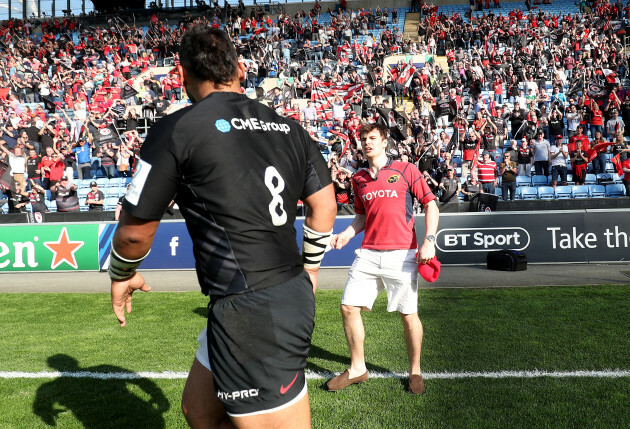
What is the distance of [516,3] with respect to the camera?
37.8m

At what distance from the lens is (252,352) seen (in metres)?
2.21

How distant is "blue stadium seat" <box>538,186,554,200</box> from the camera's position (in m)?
17.8

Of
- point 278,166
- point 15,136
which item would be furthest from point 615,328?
point 15,136

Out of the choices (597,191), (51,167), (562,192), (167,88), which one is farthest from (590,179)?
(167,88)

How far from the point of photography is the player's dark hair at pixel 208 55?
2279 mm

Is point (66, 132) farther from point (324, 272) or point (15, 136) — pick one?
point (324, 272)

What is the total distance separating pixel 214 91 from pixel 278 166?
1.28ft

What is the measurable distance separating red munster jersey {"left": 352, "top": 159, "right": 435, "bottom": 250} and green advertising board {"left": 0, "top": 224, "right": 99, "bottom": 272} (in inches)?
383

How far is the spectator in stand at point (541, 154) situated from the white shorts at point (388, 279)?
48.6 feet

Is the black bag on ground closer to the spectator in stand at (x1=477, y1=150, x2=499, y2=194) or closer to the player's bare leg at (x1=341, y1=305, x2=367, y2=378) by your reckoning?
the spectator in stand at (x1=477, y1=150, x2=499, y2=194)

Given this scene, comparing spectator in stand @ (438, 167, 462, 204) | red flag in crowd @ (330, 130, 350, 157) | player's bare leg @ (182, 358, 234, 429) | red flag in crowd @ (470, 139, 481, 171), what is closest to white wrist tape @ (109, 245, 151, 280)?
player's bare leg @ (182, 358, 234, 429)

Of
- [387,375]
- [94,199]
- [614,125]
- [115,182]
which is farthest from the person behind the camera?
[115,182]

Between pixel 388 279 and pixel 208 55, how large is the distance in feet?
10.4

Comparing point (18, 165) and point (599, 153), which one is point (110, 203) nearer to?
point (18, 165)
